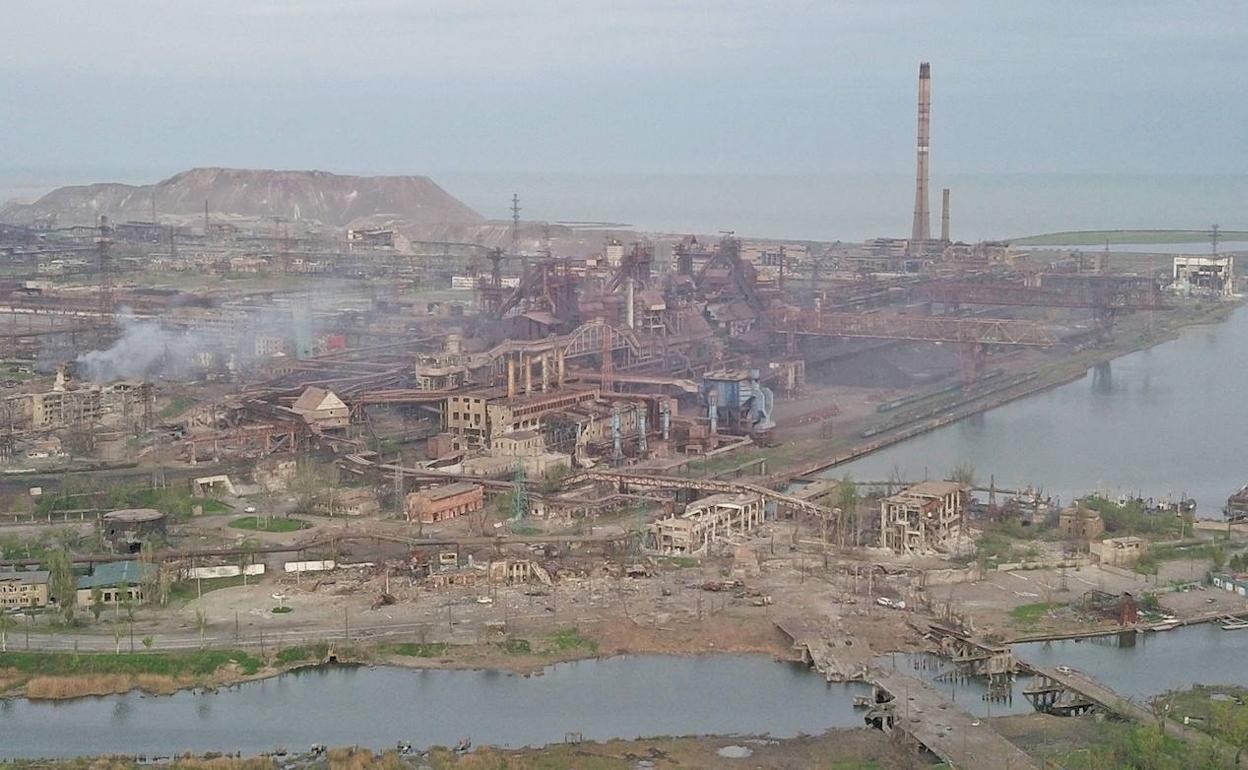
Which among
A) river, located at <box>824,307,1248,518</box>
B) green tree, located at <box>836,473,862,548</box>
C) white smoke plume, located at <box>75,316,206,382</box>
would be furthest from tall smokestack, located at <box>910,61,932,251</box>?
green tree, located at <box>836,473,862,548</box>

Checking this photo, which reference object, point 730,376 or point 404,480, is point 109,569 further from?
point 730,376

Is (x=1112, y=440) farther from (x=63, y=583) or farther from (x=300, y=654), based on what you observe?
(x=63, y=583)

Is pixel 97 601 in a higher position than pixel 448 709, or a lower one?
higher

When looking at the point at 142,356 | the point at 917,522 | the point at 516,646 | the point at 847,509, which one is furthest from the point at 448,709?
the point at 142,356

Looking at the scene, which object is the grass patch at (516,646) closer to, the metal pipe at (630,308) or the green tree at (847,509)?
the green tree at (847,509)

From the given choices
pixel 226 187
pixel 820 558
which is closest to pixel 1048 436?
pixel 820 558

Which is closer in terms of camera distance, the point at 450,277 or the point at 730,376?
the point at 730,376

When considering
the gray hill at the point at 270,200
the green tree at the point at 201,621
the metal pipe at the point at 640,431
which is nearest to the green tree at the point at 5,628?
the green tree at the point at 201,621
